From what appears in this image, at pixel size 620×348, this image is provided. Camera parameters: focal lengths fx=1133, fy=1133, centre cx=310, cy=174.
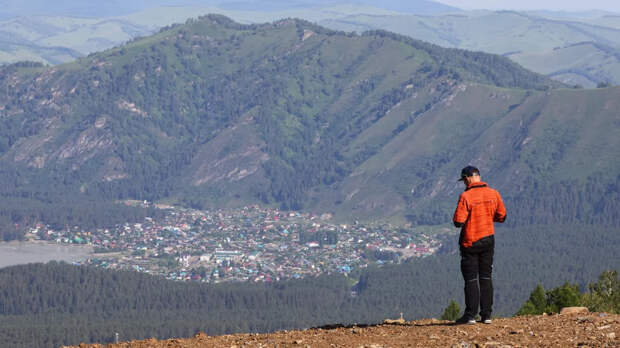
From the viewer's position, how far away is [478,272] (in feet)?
135

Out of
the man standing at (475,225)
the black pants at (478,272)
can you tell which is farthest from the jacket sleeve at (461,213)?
the black pants at (478,272)

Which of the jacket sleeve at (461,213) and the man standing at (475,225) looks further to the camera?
the man standing at (475,225)

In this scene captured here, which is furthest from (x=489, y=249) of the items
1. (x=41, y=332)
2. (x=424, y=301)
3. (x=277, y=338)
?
(x=424, y=301)

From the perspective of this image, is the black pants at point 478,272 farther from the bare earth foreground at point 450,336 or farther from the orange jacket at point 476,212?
the bare earth foreground at point 450,336

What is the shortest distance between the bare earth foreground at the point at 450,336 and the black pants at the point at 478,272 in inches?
36.0

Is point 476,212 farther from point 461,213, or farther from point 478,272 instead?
point 478,272

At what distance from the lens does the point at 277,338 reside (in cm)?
4150

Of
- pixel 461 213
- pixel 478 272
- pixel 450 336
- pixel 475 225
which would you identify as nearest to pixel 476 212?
pixel 475 225

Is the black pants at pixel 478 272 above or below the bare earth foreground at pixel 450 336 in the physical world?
above

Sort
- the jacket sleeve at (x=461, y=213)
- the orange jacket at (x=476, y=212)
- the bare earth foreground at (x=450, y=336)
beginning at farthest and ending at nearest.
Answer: the orange jacket at (x=476, y=212), the jacket sleeve at (x=461, y=213), the bare earth foreground at (x=450, y=336)

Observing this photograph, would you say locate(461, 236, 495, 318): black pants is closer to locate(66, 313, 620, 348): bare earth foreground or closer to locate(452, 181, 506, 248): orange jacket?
locate(452, 181, 506, 248): orange jacket

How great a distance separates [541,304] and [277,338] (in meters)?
49.4

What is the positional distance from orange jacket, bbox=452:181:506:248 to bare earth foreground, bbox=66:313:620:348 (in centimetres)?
341

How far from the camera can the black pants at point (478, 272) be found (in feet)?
133
